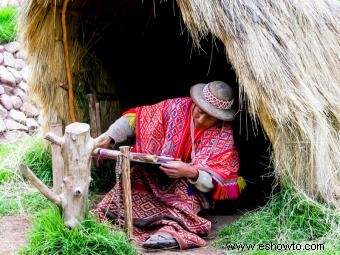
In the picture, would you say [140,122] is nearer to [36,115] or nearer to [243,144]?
[243,144]

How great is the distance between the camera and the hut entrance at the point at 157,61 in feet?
18.7

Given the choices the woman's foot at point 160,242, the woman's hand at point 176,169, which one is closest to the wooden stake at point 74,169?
the woman's foot at point 160,242

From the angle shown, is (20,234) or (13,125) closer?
(20,234)

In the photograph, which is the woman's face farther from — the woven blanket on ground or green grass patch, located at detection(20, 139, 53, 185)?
green grass patch, located at detection(20, 139, 53, 185)

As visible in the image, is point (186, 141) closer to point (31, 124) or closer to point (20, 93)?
point (31, 124)

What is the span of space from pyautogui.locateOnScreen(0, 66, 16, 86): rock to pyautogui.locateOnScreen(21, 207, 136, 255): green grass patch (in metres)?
5.79

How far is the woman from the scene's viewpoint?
4223mm

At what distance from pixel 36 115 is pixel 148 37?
131 inches

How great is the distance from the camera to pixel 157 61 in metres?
6.54

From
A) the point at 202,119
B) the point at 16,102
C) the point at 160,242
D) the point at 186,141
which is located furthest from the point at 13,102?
the point at 160,242

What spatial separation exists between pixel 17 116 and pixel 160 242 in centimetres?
545

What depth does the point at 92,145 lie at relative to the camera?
11.1 ft

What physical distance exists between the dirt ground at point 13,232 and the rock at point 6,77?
4641 mm

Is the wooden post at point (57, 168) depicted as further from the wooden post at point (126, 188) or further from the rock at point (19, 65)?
the rock at point (19, 65)
